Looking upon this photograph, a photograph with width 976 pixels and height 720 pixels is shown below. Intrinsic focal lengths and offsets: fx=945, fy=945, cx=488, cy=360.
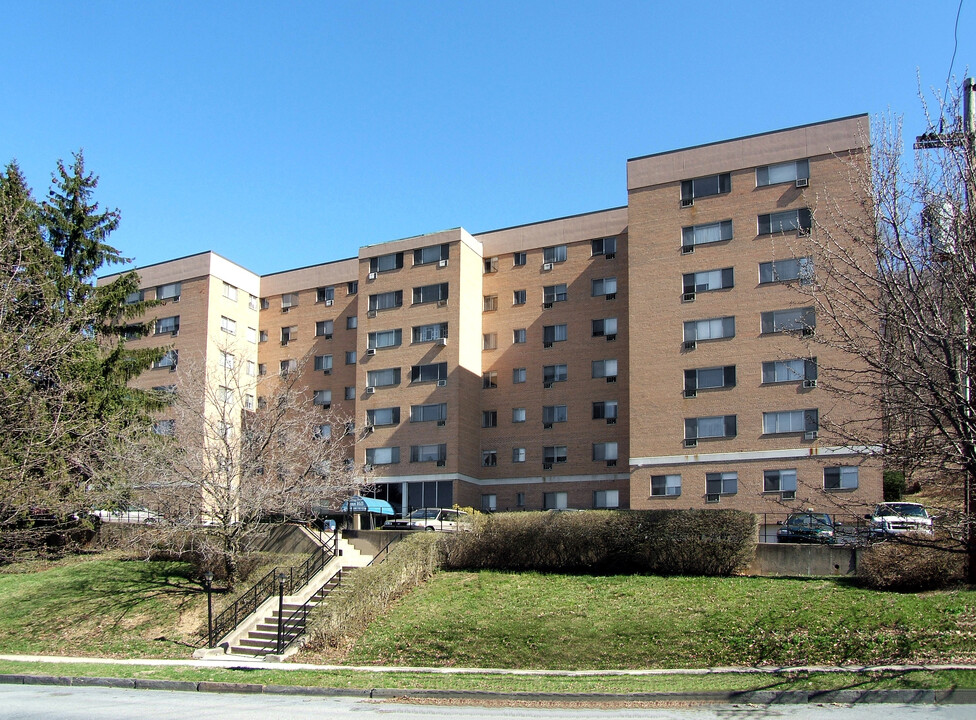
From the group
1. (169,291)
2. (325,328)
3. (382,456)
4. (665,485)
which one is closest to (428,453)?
(382,456)

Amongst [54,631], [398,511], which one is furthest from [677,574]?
[398,511]

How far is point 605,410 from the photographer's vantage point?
5009cm

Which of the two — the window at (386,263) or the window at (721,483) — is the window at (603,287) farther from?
the window at (721,483)

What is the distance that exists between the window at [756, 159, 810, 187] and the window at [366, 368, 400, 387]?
21923 millimetres

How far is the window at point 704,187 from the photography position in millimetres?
44812

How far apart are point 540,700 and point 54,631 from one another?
17354 millimetres

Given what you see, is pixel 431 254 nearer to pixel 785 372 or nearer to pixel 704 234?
pixel 704 234

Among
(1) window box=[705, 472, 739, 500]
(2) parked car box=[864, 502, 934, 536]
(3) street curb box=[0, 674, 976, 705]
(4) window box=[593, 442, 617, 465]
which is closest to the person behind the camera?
(3) street curb box=[0, 674, 976, 705]

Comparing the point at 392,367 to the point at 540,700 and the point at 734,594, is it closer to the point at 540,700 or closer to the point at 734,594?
the point at 734,594

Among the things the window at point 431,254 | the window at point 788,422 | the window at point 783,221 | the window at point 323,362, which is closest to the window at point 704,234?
the window at point 783,221

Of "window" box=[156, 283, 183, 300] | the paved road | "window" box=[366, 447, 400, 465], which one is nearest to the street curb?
the paved road

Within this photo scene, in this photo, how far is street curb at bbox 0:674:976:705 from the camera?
15430mm

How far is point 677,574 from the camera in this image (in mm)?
26156

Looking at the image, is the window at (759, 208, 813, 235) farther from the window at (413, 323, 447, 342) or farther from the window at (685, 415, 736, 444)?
the window at (413, 323, 447, 342)
